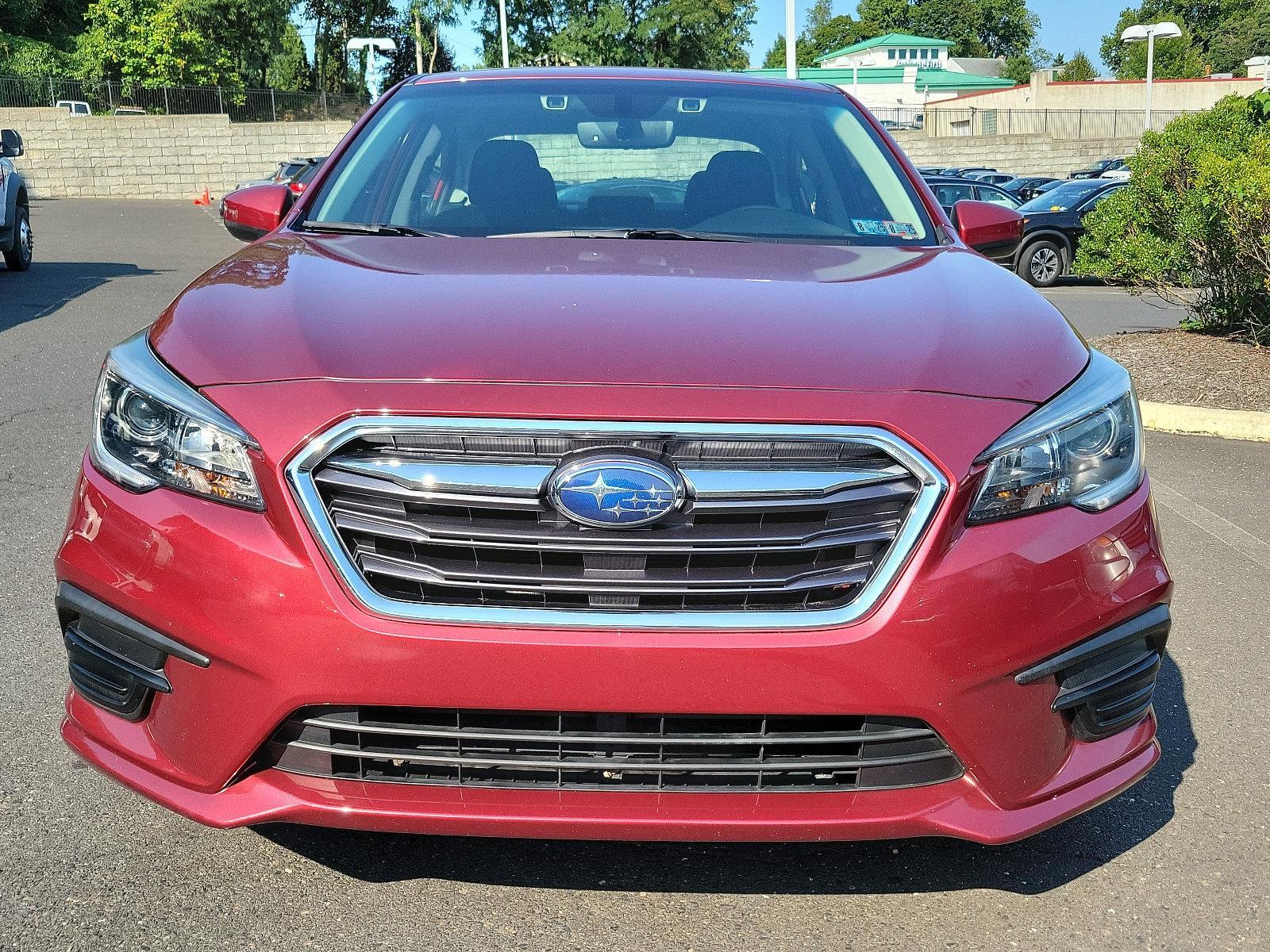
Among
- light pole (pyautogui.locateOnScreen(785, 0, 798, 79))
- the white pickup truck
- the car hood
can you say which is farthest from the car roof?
light pole (pyautogui.locateOnScreen(785, 0, 798, 79))

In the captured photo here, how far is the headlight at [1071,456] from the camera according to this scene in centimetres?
229

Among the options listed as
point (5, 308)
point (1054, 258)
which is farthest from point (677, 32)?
point (5, 308)

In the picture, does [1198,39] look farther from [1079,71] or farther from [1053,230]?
[1053,230]

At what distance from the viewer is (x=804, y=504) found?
221 centimetres

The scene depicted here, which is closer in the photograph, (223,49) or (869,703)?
(869,703)

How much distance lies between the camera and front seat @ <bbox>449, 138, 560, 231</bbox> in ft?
11.5

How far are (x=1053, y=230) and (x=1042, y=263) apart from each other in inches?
21.3

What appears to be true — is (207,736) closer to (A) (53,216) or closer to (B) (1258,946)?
(B) (1258,946)

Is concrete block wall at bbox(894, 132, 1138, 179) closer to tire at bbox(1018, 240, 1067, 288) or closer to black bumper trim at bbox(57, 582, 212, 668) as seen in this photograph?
tire at bbox(1018, 240, 1067, 288)

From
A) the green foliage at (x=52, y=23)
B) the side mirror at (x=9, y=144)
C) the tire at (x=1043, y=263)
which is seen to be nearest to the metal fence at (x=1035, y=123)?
the tire at (x=1043, y=263)

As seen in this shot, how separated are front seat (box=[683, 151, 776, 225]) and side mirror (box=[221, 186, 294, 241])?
1.21 m

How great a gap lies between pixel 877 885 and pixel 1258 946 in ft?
2.30

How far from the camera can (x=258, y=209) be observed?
3920 mm

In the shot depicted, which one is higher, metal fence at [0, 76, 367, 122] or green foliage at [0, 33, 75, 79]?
green foliage at [0, 33, 75, 79]
